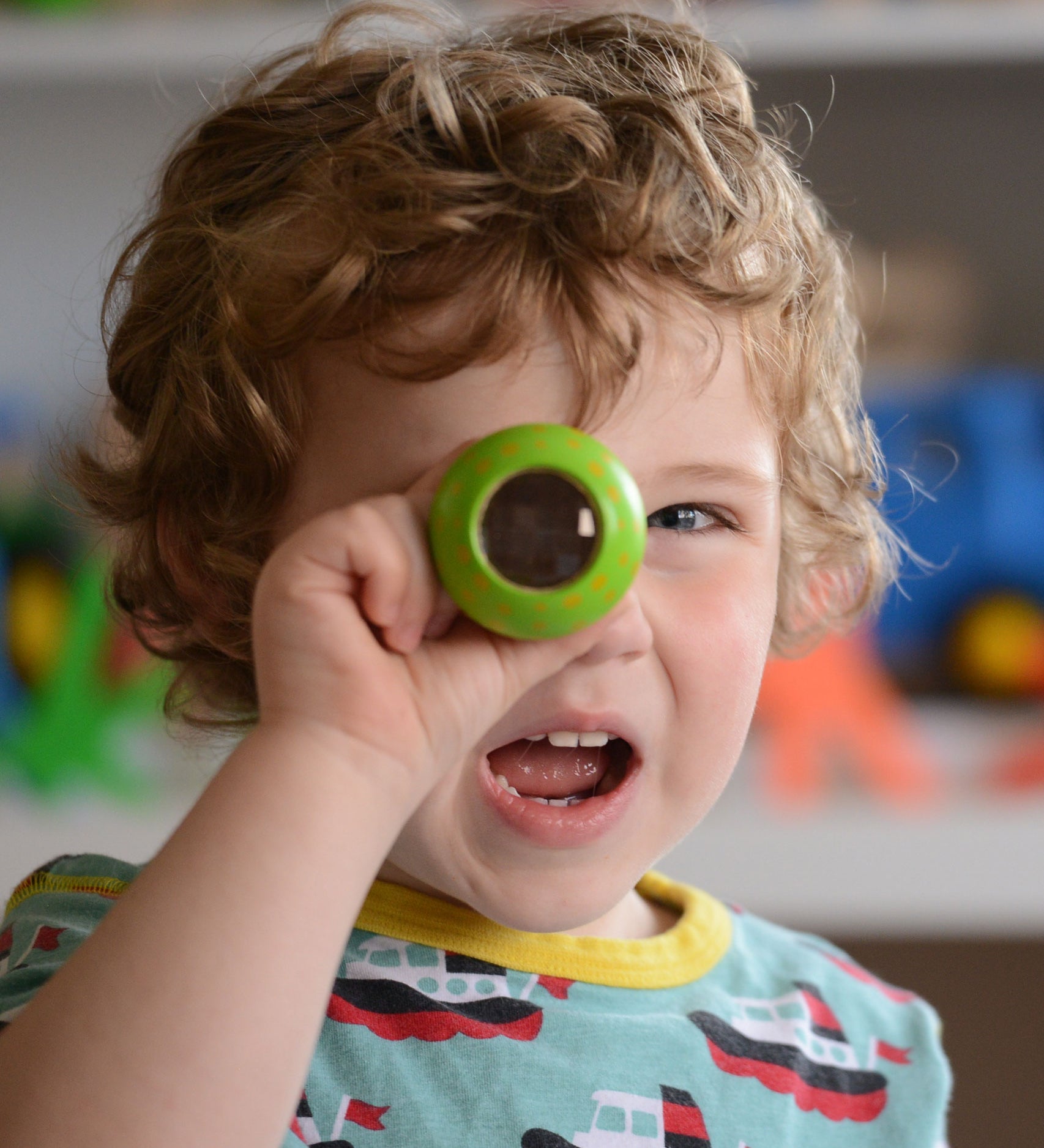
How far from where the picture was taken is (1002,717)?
170 centimetres

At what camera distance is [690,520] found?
65 centimetres

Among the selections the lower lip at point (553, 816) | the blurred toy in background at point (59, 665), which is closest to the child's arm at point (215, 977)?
the lower lip at point (553, 816)

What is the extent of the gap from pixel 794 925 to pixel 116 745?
2.54 ft

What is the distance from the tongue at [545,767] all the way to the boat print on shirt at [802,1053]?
188mm

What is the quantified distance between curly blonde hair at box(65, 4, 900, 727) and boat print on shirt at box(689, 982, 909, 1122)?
27cm

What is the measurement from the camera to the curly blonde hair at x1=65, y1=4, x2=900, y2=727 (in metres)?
0.60

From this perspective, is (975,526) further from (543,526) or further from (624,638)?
(543,526)

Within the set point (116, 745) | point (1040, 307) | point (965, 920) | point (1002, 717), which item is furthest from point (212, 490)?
point (1040, 307)

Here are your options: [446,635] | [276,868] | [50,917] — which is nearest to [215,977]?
[276,868]

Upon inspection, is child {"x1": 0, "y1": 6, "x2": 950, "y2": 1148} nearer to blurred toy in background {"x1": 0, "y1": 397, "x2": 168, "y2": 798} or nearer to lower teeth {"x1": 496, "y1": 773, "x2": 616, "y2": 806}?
lower teeth {"x1": 496, "y1": 773, "x2": 616, "y2": 806}

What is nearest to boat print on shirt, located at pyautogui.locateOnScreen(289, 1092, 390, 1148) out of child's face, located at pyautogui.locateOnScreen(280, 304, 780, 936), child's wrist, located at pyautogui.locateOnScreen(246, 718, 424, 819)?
child's face, located at pyautogui.locateOnScreen(280, 304, 780, 936)

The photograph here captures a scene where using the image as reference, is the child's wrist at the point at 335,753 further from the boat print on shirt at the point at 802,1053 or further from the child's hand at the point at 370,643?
the boat print on shirt at the point at 802,1053

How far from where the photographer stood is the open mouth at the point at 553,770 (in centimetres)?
63

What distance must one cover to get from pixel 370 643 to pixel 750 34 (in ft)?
3.98
